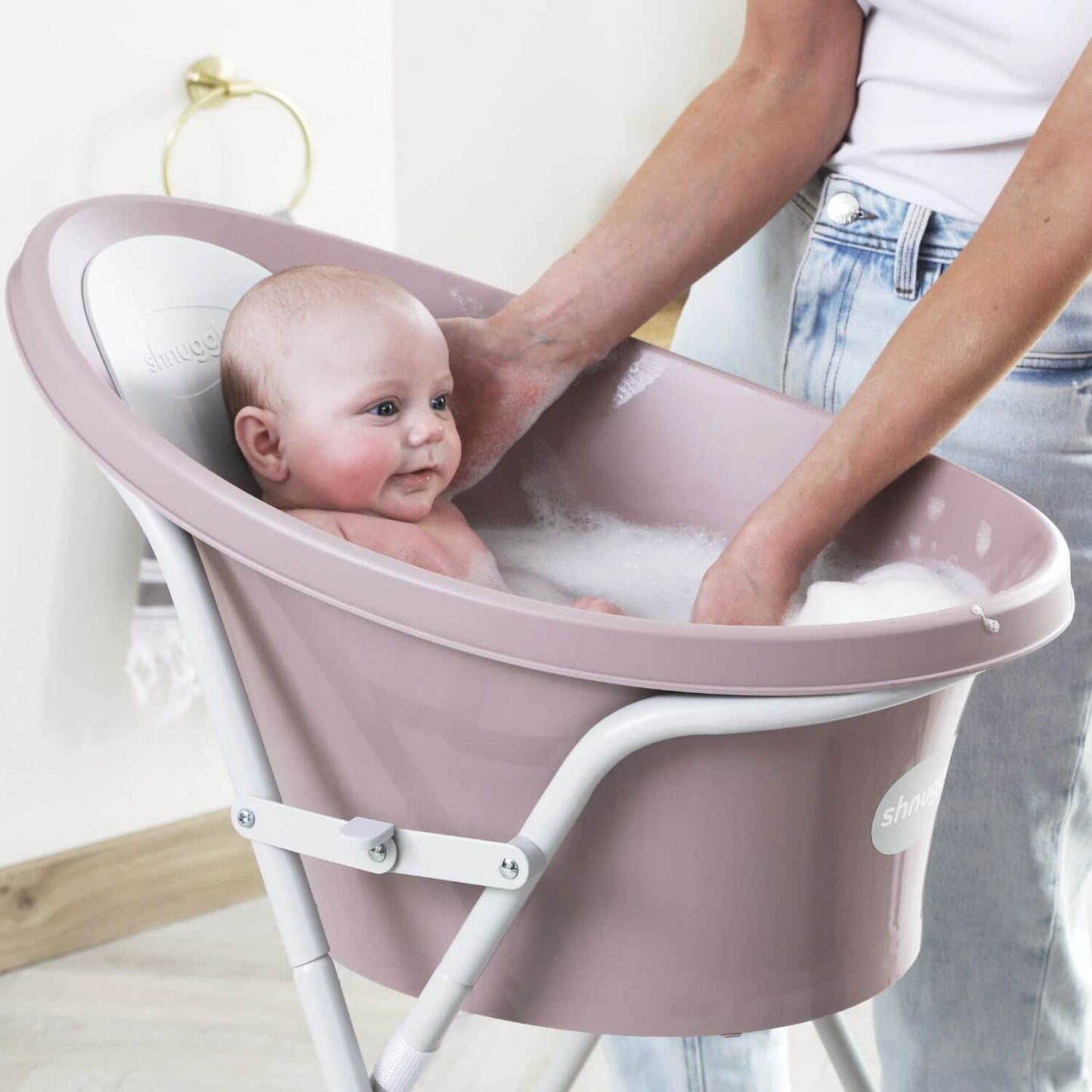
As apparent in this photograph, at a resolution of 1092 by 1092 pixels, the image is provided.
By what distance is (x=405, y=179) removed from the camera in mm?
2070

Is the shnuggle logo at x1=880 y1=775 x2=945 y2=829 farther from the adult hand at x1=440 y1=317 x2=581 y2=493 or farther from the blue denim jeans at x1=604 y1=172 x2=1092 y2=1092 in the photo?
the adult hand at x1=440 y1=317 x2=581 y2=493

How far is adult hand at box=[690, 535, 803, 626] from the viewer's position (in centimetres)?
70

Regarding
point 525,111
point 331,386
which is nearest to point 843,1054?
point 331,386

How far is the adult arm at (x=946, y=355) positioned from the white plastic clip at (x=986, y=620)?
0.15 meters

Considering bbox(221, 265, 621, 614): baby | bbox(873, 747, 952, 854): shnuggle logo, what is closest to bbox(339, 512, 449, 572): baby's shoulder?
bbox(221, 265, 621, 614): baby

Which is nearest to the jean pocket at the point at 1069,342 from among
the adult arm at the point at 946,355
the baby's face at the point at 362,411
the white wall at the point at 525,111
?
the adult arm at the point at 946,355

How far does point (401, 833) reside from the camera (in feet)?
2.08

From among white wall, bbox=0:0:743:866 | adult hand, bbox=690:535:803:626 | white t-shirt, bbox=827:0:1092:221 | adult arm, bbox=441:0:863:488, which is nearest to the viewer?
adult hand, bbox=690:535:803:626

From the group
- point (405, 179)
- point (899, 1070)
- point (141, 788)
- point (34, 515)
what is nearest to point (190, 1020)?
point (141, 788)

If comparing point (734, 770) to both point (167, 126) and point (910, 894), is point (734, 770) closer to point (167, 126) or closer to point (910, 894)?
point (910, 894)

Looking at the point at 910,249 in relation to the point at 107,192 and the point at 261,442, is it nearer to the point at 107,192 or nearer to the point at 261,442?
the point at 261,442

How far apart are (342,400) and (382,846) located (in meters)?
0.32

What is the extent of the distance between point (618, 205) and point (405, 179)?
1200mm

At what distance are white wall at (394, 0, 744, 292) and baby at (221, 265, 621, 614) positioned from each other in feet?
4.14
